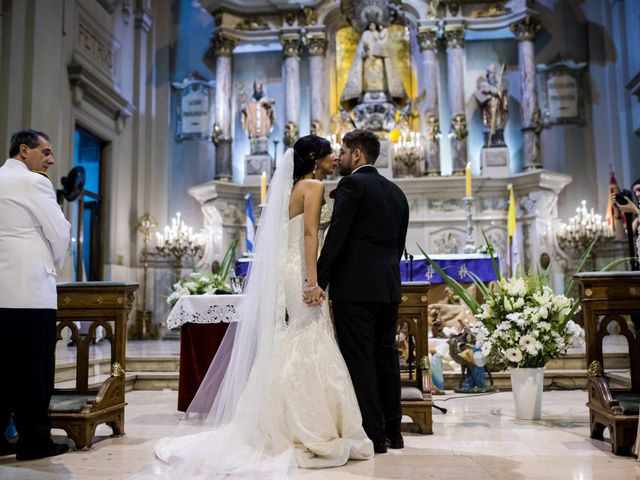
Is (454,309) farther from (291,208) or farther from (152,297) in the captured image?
(152,297)

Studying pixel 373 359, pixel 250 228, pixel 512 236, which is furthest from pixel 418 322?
pixel 250 228

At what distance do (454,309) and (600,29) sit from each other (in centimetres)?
703

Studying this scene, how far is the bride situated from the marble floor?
0.20 m

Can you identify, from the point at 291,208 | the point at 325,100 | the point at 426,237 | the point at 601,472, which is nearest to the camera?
the point at 601,472

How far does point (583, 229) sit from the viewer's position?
10203 mm

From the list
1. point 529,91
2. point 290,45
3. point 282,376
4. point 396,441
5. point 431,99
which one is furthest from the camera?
point 290,45

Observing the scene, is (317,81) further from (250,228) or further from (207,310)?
(207,310)

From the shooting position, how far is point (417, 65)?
1212 centimetres

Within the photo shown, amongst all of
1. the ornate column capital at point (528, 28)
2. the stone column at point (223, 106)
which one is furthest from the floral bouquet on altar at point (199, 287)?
the ornate column capital at point (528, 28)

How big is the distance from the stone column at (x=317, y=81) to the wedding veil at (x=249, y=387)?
26.1 feet

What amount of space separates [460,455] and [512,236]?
5.62m

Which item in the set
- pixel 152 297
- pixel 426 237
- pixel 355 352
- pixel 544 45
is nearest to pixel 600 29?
pixel 544 45

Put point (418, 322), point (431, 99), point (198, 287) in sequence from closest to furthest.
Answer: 1. point (418, 322)
2. point (198, 287)
3. point (431, 99)

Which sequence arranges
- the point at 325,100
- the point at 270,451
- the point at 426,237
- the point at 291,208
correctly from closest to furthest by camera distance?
the point at 270,451 → the point at 291,208 → the point at 426,237 → the point at 325,100
